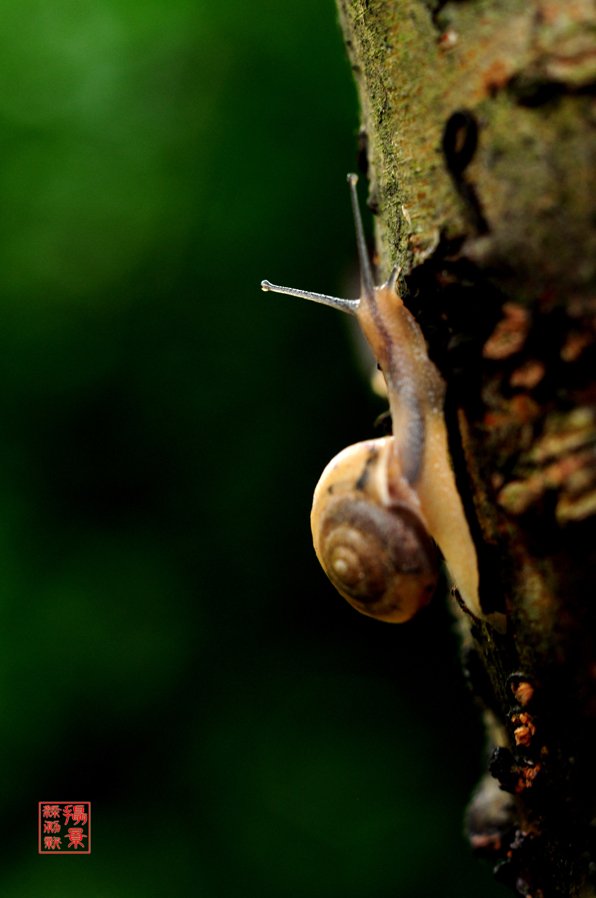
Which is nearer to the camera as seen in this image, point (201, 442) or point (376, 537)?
point (376, 537)

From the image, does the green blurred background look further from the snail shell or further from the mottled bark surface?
the mottled bark surface

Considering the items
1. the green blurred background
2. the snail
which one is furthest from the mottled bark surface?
the green blurred background

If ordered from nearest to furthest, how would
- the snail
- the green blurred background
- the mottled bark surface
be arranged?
the mottled bark surface, the snail, the green blurred background

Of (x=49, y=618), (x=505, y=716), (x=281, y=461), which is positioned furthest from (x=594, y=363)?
(x=49, y=618)

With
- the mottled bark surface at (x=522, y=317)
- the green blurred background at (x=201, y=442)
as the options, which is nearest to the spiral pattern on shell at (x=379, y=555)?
the mottled bark surface at (x=522, y=317)

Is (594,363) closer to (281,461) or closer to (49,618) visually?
(281,461)

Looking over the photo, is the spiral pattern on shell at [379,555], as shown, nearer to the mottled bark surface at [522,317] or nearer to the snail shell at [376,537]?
the snail shell at [376,537]

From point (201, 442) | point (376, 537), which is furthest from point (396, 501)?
point (201, 442)

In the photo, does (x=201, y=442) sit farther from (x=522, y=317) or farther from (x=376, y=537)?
(x=522, y=317)

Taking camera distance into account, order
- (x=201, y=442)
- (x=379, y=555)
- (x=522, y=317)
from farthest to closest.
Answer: (x=201, y=442) < (x=379, y=555) < (x=522, y=317)
